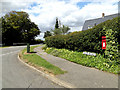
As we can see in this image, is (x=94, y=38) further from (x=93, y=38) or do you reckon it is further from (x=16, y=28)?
(x=16, y=28)

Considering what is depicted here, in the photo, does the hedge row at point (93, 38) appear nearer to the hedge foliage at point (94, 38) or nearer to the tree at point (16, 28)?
the hedge foliage at point (94, 38)

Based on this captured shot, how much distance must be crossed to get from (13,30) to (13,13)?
12.5 m

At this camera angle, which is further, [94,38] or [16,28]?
[16,28]

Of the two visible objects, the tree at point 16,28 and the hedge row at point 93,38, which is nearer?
the hedge row at point 93,38

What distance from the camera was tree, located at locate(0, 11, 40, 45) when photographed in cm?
3191

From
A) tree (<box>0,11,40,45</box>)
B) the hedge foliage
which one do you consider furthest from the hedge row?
tree (<box>0,11,40,45</box>)

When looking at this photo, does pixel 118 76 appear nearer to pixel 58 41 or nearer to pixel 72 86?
pixel 72 86

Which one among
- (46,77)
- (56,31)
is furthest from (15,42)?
(46,77)

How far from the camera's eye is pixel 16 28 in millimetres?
36438

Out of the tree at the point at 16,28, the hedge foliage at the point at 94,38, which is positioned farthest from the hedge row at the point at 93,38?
the tree at the point at 16,28

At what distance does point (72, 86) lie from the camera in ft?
11.9

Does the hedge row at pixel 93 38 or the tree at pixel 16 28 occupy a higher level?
the tree at pixel 16 28

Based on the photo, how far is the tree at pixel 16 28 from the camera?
105 ft

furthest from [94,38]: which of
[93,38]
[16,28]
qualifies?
[16,28]
